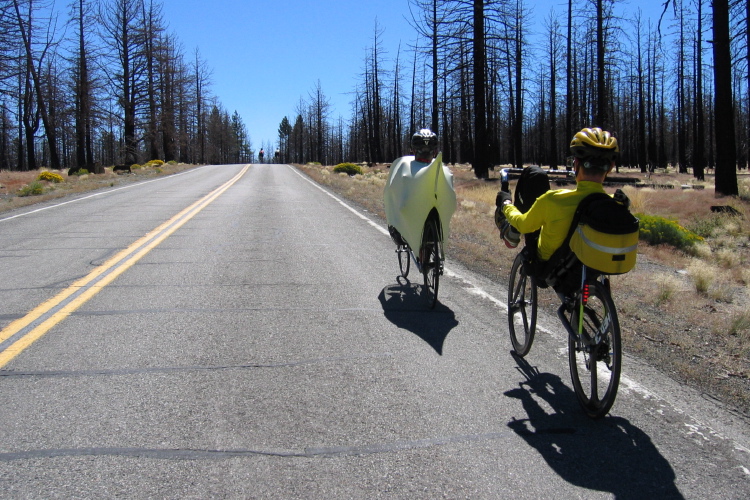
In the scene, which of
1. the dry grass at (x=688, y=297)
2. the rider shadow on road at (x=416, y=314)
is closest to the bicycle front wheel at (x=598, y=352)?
the dry grass at (x=688, y=297)

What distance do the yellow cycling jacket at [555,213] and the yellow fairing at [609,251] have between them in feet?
0.80

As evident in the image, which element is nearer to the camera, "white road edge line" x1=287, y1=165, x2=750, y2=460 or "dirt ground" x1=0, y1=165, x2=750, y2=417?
"white road edge line" x1=287, y1=165, x2=750, y2=460

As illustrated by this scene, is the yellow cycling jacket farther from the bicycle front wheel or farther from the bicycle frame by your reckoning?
the bicycle front wheel

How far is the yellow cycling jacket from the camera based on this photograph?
3.63 metres

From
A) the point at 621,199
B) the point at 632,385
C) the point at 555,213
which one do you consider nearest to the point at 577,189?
the point at 555,213

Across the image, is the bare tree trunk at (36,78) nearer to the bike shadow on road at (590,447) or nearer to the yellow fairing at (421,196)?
the yellow fairing at (421,196)

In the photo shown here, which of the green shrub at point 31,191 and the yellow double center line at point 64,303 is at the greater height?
the green shrub at point 31,191

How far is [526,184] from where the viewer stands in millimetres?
4480

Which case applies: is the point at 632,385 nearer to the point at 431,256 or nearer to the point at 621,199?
the point at 621,199

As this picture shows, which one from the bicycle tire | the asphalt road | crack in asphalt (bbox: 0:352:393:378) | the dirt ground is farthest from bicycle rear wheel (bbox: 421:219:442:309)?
crack in asphalt (bbox: 0:352:393:378)

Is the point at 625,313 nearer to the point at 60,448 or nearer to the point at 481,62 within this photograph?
the point at 60,448

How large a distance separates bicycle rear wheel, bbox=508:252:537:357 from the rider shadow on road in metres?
A: 0.61

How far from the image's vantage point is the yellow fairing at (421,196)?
5.97 meters

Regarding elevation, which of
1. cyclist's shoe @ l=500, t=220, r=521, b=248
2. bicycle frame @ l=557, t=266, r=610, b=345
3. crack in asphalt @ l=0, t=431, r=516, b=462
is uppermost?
cyclist's shoe @ l=500, t=220, r=521, b=248
